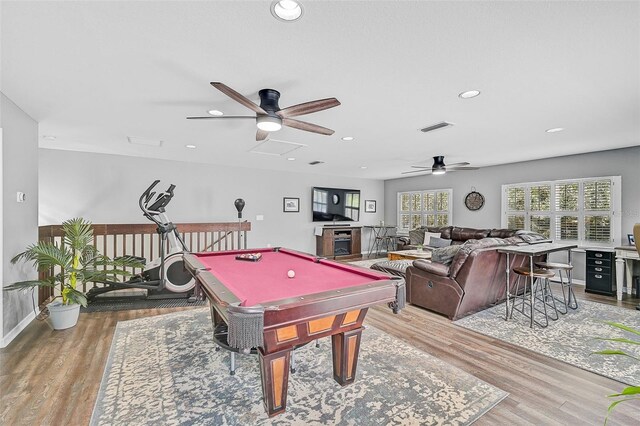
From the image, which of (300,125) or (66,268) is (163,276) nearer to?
(66,268)

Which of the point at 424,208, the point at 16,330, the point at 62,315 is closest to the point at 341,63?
the point at 62,315

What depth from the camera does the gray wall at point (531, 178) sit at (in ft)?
15.8

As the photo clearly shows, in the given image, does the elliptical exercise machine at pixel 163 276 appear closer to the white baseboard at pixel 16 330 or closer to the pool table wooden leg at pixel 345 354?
the white baseboard at pixel 16 330

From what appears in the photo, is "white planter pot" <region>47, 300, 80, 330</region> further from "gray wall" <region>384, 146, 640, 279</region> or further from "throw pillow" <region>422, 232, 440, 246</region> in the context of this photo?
"gray wall" <region>384, 146, 640, 279</region>

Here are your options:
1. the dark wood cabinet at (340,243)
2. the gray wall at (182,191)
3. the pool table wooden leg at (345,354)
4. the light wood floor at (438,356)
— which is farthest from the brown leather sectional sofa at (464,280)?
the gray wall at (182,191)

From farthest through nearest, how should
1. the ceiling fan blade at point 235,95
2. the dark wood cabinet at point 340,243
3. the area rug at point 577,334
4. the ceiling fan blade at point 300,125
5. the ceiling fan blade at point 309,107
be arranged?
the dark wood cabinet at point 340,243 → the ceiling fan blade at point 300,125 → the area rug at point 577,334 → the ceiling fan blade at point 309,107 → the ceiling fan blade at point 235,95

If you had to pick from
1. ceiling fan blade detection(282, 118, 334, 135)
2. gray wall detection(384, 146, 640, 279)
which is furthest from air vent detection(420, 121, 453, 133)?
gray wall detection(384, 146, 640, 279)

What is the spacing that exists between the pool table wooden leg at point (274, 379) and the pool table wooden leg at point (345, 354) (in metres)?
0.46

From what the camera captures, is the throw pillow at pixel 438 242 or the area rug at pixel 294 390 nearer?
the area rug at pixel 294 390

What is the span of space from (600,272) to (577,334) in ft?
7.47

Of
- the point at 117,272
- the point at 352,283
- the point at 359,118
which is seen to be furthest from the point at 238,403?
the point at 359,118

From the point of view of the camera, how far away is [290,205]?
25.8ft

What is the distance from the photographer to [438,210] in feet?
26.1

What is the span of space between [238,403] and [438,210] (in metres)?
7.13
